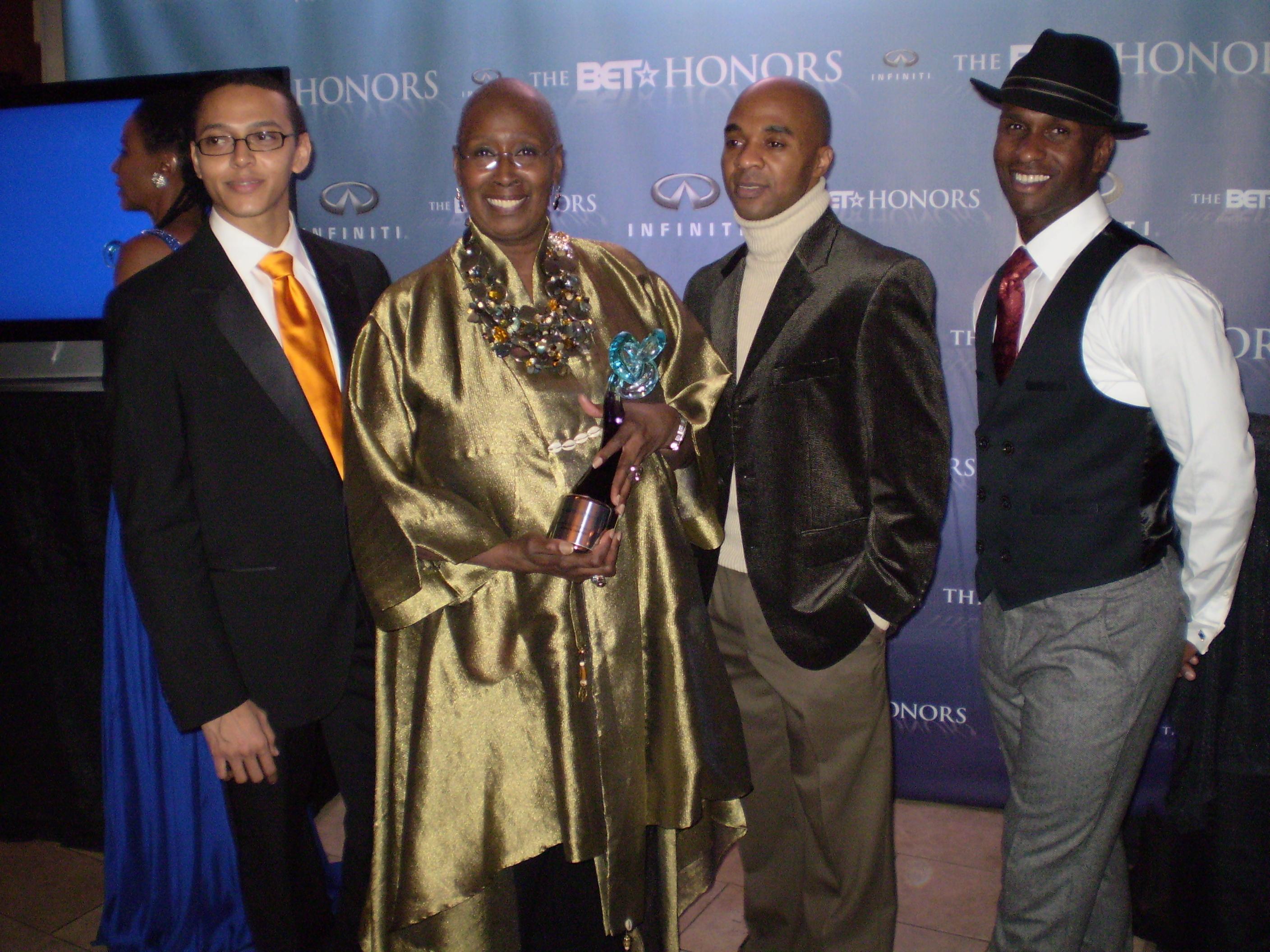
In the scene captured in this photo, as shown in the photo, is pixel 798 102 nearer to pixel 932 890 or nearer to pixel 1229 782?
pixel 1229 782

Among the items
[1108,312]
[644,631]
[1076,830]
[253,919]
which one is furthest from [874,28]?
[253,919]

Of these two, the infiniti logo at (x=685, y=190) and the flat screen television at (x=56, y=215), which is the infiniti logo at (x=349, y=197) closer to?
the flat screen television at (x=56, y=215)

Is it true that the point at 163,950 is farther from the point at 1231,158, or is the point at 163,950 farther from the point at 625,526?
the point at 1231,158

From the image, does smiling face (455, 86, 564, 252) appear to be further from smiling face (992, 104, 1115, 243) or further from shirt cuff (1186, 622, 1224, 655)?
shirt cuff (1186, 622, 1224, 655)

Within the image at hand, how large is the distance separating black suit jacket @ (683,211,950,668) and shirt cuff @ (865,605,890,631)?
0.02 meters

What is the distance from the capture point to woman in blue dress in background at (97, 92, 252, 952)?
2.37m

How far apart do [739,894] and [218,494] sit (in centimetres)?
178

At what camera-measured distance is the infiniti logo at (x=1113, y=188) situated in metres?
2.76

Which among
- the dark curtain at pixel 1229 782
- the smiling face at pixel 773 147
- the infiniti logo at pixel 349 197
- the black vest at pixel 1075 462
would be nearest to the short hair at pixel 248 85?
the smiling face at pixel 773 147

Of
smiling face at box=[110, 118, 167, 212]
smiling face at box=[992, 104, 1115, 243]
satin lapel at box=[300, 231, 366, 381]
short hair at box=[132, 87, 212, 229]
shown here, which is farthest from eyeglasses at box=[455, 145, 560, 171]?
smiling face at box=[110, 118, 167, 212]

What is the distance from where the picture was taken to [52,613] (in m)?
2.79

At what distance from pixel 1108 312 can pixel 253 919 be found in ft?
6.80

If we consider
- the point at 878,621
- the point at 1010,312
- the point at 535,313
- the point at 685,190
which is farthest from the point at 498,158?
the point at 685,190

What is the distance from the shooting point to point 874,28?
281 cm
